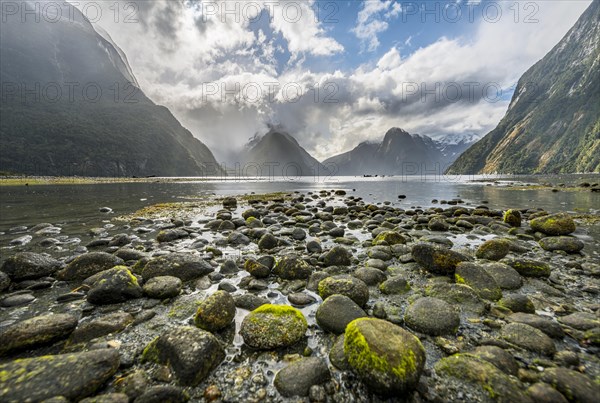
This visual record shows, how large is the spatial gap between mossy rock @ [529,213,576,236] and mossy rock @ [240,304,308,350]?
13.5 meters

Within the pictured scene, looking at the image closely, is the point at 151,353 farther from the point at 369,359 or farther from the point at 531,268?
the point at 531,268

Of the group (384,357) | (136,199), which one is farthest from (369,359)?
(136,199)

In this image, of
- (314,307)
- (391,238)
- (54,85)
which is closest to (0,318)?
(314,307)

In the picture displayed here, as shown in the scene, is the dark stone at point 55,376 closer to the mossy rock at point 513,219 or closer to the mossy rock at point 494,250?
the mossy rock at point 494,250

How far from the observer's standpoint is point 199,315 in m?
4.77

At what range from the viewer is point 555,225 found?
37.8 feet

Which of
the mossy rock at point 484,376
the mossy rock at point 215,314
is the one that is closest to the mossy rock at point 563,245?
the mossy rock at point 484,376

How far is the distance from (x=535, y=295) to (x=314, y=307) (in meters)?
5.39

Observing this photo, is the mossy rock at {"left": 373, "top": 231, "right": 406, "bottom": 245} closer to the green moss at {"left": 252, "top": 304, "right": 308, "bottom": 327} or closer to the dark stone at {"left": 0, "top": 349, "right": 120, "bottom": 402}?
the green moss at {"left": 252, "top": 304, "right": 308, "bottom": 327}

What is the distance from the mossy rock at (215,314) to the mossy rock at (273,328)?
490mm

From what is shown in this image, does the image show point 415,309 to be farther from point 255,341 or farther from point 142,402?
point 142,402

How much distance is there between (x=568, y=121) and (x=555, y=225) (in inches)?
9170

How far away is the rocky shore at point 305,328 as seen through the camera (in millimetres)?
3203

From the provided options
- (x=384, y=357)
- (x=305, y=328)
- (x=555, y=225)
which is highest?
(x=555, y=225)
